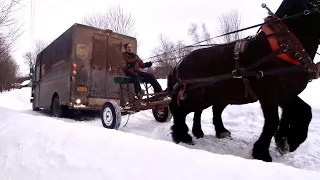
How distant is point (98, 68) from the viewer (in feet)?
30.5

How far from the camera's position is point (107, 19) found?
92.2ft

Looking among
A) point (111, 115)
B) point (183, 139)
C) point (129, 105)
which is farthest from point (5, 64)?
point (183, 139)

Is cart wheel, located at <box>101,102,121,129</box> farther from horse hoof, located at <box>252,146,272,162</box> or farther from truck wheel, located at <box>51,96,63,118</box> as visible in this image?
truck wheel, located at <box>51,96,63,118</box>

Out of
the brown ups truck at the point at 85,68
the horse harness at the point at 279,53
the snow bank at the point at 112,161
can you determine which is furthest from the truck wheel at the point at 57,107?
the horse harness at the point at 279,53

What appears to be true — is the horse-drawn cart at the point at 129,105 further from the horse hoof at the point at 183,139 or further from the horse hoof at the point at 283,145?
the horse hoof at the point at 283,145

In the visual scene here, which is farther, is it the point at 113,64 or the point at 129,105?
the point at 113,64

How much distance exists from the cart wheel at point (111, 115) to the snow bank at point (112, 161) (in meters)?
2.52

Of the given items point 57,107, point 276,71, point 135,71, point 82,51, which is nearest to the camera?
point 276,71

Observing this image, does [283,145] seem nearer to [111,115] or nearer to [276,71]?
[276,71]

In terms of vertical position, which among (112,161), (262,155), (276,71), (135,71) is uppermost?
(135,71)

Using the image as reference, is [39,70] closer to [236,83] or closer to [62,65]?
[62,65]

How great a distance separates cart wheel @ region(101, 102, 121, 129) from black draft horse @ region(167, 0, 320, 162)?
92.1 inches

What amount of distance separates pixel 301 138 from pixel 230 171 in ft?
7.81

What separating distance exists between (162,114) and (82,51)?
10.9 ft
